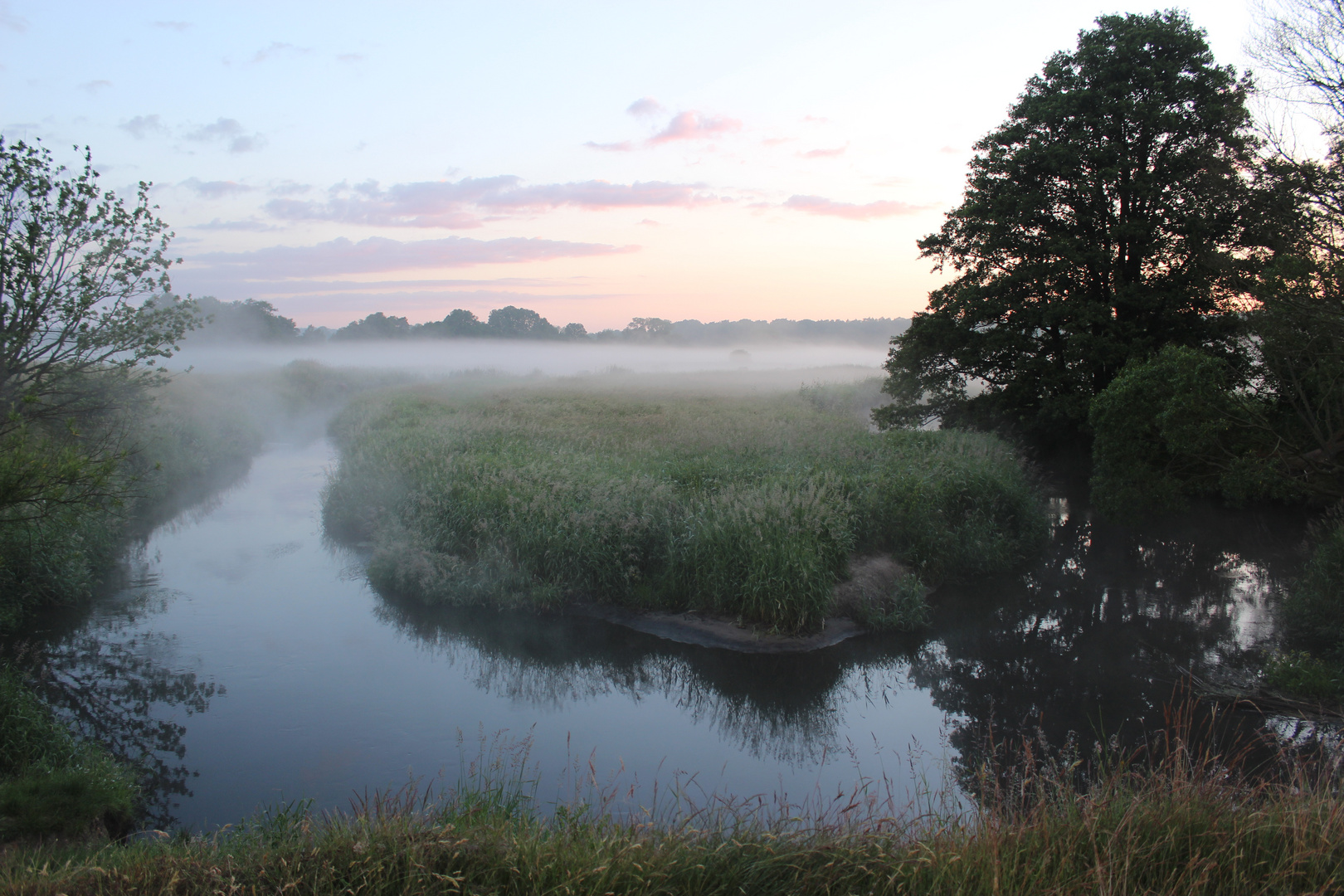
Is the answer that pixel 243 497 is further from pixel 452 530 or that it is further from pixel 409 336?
pixel 409 336

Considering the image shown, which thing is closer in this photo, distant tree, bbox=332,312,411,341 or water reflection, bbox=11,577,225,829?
water reflection, bbox=11,577,225,829

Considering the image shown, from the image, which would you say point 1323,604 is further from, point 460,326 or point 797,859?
point 460,326

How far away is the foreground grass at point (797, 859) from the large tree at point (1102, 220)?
43.4 ft

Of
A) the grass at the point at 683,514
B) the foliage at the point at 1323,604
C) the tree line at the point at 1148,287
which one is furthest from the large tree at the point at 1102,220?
the foliage at the point at 1323,604

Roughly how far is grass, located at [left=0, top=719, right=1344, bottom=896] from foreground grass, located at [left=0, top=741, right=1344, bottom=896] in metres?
0.01

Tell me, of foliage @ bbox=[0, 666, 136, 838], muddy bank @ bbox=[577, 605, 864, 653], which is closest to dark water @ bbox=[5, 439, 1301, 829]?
muddy bank @ bbox=[577, 605, 864, 653]

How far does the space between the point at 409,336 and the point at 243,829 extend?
102557mm

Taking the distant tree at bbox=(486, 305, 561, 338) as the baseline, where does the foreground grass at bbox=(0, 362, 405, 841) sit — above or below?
below

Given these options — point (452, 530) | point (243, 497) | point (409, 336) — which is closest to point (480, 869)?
point (452, 530)

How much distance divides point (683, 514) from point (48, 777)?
26.0 feet

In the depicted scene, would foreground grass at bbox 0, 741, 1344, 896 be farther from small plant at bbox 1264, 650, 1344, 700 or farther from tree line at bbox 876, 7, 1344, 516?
tree line at bbox 876, 7, 1344, 516

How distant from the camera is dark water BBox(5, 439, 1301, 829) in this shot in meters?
7.09

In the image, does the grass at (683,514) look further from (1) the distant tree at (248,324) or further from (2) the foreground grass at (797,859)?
(1) the distant tree at (248,324)

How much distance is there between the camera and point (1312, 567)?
9750 mm
